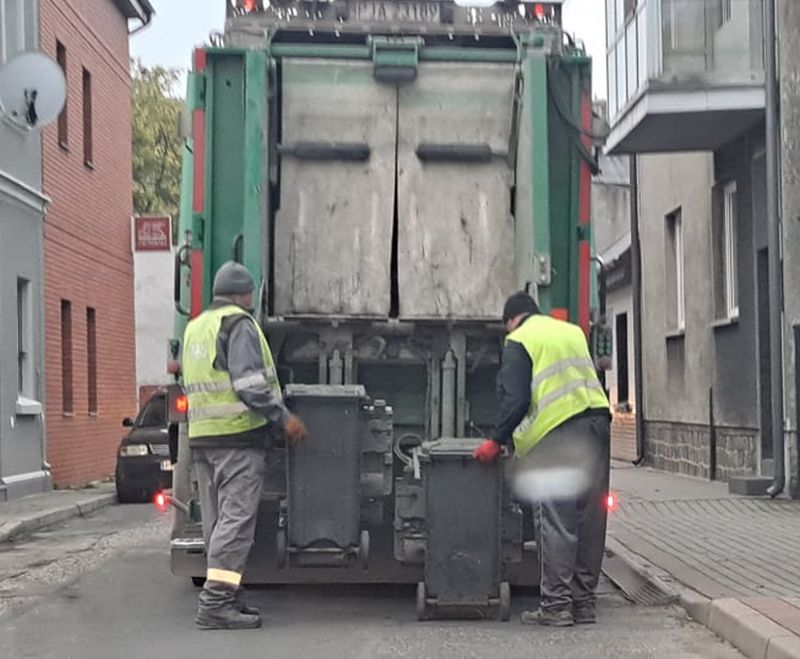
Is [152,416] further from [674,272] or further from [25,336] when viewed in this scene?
[674,272]

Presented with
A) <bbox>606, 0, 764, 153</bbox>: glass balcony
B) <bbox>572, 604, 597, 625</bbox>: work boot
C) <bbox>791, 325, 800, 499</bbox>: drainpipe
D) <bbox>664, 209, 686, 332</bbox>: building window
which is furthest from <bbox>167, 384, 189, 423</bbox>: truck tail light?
<bbox>664, 209, 686, 332</bbox>: building window

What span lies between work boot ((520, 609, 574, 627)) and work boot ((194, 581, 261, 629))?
58.3 inches

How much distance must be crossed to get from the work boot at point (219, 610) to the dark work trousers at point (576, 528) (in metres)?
1.60

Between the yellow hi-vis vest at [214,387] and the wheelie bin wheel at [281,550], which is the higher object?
the yellow hi-vis vest at [214,387]

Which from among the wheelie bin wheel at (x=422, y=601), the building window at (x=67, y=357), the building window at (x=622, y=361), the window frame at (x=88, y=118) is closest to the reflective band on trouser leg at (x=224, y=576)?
the wheelie bin wheel at (x=422, y=601)

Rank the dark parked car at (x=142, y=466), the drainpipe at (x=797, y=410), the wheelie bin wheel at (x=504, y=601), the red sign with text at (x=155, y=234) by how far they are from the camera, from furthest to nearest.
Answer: the red sign with text at (x=155, y=234) < the dark parked car at (x=142, y=466) < the drainpipe at (x=797, y=410) < the wheelie bin wheel at (x=504, y=601)

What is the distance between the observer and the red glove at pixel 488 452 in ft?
24.8

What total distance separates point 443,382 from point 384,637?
163cm

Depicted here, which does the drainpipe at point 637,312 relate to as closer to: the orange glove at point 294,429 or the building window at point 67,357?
the building window at point 67,357

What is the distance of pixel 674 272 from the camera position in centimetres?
1962

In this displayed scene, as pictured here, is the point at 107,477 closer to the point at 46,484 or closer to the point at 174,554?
the point at 46,484

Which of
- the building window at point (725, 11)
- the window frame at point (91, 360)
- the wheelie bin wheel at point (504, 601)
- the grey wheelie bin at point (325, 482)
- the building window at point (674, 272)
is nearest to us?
the grey wheelie bin at point (325, 482)

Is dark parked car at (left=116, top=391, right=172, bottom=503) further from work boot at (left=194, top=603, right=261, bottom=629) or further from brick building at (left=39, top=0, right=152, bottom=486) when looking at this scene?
work boot at (left=194, top=603, right=261, bottom=629)

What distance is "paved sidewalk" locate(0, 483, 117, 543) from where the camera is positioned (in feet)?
45.2
